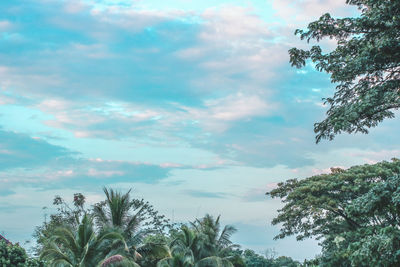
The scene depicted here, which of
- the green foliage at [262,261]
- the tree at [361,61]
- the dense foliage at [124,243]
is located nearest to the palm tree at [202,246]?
the dense foliage at [124,243]

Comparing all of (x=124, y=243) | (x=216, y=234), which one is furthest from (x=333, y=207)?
(x=124, y=243)

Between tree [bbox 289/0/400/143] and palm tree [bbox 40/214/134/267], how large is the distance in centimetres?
1012

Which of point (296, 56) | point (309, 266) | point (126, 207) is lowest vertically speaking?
point (309, 266)

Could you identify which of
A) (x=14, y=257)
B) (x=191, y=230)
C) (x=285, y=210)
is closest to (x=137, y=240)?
(x=14, y=257)

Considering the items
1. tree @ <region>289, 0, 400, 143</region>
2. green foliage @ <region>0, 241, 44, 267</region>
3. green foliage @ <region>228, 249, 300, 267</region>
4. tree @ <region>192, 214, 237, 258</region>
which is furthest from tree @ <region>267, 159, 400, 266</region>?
green foliage @ <region>228, 249, 300, 267</region>

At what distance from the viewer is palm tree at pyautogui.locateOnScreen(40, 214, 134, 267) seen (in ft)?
62.9

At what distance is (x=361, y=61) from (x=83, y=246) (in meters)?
13.2

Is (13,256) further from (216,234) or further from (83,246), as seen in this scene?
(216,234)

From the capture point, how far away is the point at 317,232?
101ft

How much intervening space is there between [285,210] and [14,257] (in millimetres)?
16686

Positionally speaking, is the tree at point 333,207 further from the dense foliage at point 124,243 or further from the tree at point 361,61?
the tree at point 361,61

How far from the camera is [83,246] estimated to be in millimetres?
19625

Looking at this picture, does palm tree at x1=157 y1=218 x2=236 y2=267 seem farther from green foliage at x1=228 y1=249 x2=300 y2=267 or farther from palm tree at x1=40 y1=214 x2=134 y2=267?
green foliage at x1=228 y1=249 x2=300 y2=267

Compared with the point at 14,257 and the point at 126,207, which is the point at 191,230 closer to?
the point at 126,207
